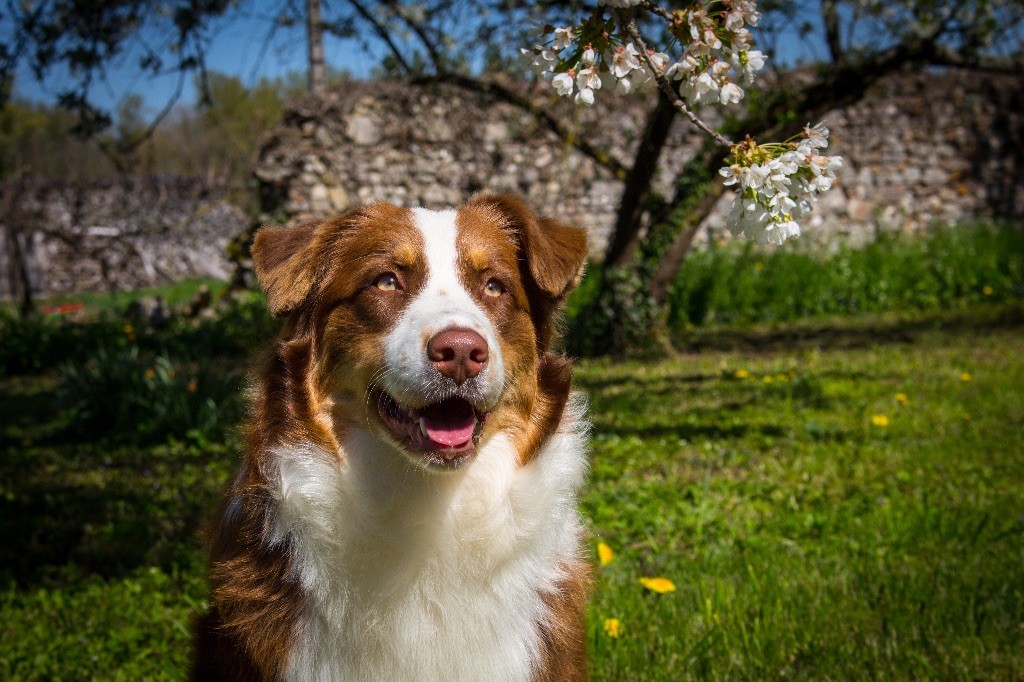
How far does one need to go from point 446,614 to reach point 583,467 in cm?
60

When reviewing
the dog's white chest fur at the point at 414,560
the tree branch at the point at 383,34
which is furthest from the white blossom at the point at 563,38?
the tree branch at the point at 383,34

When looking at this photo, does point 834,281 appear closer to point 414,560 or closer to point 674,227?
point 674,227

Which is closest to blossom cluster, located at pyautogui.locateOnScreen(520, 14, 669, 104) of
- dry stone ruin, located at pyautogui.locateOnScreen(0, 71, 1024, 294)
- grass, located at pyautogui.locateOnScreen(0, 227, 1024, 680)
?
grass, located at pyautogui.locateOnScreen(0, 227, 1024, 680)

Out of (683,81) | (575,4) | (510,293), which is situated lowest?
(510,293)

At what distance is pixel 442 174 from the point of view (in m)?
12.4

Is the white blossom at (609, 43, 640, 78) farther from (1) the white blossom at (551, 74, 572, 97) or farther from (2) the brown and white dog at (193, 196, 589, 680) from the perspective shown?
(2) the brown and white dog at (193, 196, 589, 680)

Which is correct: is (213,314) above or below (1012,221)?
below

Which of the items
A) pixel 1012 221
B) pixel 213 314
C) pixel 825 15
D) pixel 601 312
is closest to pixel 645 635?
pixel 601 312

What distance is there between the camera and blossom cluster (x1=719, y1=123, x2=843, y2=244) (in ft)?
5.97

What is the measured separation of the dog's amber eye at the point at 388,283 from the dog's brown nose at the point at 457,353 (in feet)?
1.16

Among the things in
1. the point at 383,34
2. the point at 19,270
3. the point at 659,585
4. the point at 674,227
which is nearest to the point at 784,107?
the point at 674,227

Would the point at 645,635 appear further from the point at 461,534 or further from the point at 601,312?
the point at 601,312

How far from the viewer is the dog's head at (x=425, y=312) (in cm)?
210

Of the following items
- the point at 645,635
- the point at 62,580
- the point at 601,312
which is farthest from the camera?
the point at 601,312
